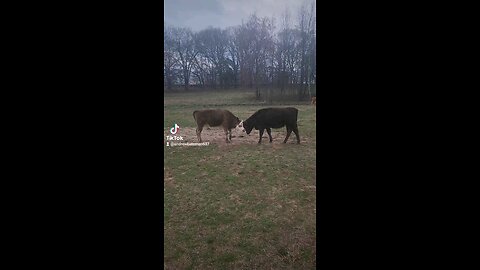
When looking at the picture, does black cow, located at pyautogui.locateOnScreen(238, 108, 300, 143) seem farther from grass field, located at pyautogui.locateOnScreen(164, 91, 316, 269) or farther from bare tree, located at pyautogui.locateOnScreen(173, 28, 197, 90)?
bare tree, located at pyautogui.locateOnScreen(173, 28, 197, 90)

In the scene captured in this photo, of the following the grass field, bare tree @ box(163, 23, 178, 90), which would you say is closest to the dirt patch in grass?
the grass field

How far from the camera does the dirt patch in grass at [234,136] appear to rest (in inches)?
69.3

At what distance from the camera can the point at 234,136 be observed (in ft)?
7.40

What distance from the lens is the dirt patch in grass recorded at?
1.76 meters

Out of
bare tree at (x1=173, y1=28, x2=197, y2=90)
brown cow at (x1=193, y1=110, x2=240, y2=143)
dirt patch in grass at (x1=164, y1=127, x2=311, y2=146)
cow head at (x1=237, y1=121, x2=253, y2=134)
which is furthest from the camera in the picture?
cow head at (x1=237, y1=121, x2=253, y2=134)

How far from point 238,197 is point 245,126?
64 centimetres

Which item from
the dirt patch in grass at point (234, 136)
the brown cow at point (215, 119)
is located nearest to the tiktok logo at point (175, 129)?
the dirt patch in grass at point (234, 136)

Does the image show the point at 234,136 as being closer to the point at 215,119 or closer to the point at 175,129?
the point at 215,119

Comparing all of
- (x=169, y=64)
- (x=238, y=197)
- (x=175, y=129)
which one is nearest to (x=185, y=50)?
(x=169, y=64)
